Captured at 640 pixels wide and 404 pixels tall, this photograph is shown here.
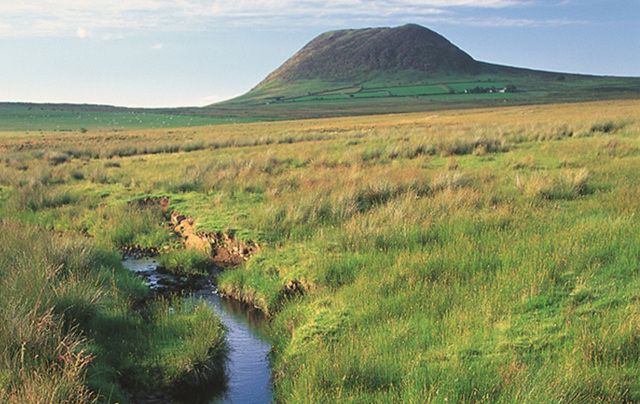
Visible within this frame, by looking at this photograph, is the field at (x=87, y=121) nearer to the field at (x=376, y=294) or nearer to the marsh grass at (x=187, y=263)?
the marsh grass at (x=187, y=263)

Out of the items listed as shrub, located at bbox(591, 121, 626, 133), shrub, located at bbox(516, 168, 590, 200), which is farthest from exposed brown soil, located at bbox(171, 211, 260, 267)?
shrub, located at bbox(591, 121, 626, 133)

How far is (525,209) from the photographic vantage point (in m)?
11.6

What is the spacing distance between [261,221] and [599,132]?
23.6m

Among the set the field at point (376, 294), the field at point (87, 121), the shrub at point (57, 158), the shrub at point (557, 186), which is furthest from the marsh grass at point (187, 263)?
the field at point (87, 121)

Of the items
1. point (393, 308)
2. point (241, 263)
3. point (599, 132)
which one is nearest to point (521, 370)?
point (393, 308)

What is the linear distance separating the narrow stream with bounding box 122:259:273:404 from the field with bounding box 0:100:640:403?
278mm

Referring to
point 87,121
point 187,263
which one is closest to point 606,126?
point 187,263

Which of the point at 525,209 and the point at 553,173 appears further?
the point at 553,173

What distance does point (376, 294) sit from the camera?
7.79m

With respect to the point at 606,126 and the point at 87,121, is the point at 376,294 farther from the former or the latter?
the point at 87,121

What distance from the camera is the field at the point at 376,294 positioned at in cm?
554

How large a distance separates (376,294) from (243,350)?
230 centimetres

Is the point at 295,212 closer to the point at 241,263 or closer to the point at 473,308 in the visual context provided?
the point at 241,263

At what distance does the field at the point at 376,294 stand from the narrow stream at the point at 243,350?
28cm
